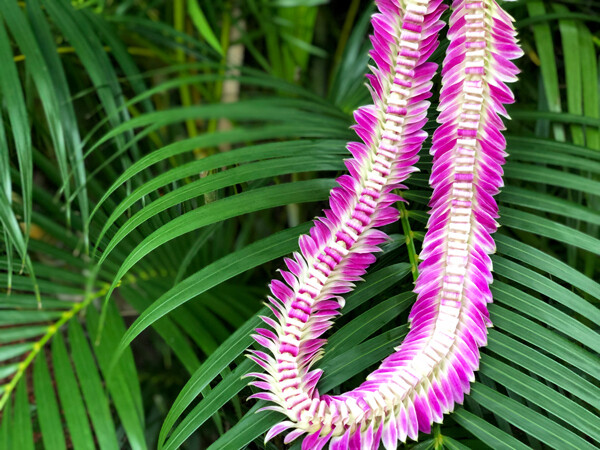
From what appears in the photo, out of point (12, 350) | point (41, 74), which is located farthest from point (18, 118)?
point (12, 350)

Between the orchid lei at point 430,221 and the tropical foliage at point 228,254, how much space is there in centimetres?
3

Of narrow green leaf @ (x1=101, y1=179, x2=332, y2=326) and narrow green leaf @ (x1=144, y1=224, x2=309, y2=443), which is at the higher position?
narrow green leaf @ (x1=101, y1=179, x2=332, y2=326)

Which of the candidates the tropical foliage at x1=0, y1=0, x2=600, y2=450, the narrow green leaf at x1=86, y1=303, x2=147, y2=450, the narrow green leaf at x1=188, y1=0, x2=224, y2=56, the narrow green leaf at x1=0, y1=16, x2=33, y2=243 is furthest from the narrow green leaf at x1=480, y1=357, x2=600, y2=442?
the narrow green leaf at x1=188, y1=0, x2=224, y2=56

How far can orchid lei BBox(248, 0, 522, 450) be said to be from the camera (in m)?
0.33

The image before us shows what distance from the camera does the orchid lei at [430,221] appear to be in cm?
33

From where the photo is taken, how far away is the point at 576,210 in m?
0.42

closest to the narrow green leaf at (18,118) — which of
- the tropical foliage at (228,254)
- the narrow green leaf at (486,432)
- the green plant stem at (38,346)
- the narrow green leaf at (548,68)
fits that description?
the tropical foliage at (228,254)

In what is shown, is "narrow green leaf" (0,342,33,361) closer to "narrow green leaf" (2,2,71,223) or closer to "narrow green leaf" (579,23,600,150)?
"narrow green leaf" (2,2,71,223)

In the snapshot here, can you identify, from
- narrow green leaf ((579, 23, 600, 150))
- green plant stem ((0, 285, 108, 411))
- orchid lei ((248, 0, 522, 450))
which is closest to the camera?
orchid lei ((248, 0, 522, 450))

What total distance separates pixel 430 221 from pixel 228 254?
→ 0.15m

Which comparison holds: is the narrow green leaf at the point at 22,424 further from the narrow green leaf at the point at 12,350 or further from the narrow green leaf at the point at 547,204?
the narrow green leaf at the point at 547,204

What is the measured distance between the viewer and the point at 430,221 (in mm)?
350

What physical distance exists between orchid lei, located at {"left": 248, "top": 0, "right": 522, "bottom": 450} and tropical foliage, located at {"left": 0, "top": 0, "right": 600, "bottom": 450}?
0.03 metres

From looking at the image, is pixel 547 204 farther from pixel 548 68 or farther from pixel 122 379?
pixel 122 379
